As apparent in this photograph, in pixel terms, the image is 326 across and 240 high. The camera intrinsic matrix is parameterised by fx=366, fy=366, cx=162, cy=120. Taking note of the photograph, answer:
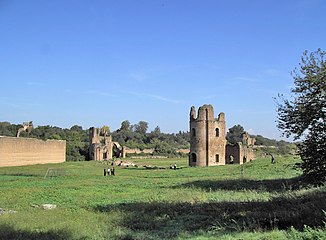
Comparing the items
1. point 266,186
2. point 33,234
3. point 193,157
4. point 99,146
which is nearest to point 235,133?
point 99,146

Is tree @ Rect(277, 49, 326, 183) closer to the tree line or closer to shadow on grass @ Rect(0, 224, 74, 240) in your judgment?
shadow on grass @ Rect(0, 224, 74, 240)

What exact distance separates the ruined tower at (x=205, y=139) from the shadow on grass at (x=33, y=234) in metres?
36.4

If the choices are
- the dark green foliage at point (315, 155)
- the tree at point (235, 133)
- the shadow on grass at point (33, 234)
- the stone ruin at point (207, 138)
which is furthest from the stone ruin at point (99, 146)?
the shadow on grass at point (33, 234)

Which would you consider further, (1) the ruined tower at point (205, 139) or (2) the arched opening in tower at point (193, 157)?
(2) the arched opening in tower at point (193, 157)

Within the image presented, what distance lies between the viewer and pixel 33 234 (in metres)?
8.73

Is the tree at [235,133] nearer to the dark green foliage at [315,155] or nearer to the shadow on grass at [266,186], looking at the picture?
the shadow on grass at [266,186]

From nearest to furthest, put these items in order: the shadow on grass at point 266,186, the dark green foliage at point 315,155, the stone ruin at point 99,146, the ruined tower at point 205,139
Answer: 1. the dark green foliage at point 315,155
2. the shadow on grass at point 266,186
3. the ruined tower at point 205,139
4. the stone ruin at point 99,146

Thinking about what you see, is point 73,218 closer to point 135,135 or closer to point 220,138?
point 220,138

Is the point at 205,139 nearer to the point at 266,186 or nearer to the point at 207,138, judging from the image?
the point at 207,138

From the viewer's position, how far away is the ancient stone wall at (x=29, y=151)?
143 ft

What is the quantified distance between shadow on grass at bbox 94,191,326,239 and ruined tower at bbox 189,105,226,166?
3205cm

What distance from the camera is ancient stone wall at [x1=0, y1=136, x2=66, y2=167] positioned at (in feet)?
143

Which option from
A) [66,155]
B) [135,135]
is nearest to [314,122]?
[66,155]

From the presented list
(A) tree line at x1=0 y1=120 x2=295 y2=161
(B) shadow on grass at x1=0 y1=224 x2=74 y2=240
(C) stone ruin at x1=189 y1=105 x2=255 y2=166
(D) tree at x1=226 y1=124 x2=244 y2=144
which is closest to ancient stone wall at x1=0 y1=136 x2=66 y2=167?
(A) tree line at x1=0 y1=120 x2=295 y2=161
